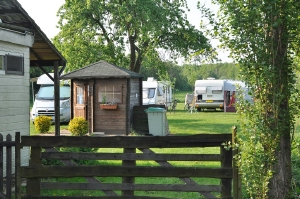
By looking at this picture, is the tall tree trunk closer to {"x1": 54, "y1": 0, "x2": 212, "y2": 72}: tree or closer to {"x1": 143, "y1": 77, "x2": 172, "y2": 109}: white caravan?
{"x1": 54, "y1": 0, "x2": 212, "y2": 72}: tree

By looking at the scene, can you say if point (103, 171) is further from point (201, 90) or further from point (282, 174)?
point (201, 90)

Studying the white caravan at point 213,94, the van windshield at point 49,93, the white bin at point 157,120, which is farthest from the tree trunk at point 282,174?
the white caravan at point 213,94

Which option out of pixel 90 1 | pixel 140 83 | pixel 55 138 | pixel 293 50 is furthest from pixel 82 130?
pixel 293 50

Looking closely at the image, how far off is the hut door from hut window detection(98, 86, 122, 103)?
3.05 feet

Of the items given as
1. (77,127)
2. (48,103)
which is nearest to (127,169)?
(77,127)

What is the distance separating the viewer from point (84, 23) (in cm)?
2936

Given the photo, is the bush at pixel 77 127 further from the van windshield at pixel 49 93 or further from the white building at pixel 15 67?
the white building at pixel 15 67

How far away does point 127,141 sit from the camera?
6.99 meters

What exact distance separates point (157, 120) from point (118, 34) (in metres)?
10.8

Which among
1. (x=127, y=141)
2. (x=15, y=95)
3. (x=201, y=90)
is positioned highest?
(x=201, y=90)

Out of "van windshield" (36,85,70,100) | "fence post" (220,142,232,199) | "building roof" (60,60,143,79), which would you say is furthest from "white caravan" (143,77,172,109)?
"fence post" (220,142,232,199)

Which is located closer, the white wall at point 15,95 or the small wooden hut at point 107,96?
the white wall at point 15,95

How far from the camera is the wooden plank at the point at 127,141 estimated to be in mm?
6902

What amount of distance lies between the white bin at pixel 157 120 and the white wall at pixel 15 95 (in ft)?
31.0
